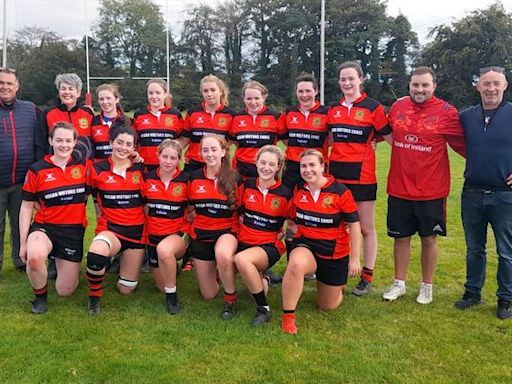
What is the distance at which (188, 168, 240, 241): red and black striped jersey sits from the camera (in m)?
4.66

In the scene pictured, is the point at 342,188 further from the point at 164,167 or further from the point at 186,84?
the point at 186,84

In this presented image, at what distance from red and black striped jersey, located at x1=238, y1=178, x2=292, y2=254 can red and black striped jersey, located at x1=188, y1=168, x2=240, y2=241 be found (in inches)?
7.4

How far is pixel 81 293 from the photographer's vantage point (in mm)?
5023

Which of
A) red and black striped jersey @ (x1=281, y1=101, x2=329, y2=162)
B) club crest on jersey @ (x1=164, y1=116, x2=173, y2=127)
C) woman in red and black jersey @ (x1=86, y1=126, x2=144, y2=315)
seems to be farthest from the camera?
club crest on jersey @ (x1=164, y1=116, x2=173, y2=127)

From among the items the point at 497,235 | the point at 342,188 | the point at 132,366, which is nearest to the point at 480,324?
the point at 497,235

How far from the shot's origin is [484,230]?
15.0 ft

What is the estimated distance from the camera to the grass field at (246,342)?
3475 mm

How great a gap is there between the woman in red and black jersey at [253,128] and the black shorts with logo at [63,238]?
1.71m

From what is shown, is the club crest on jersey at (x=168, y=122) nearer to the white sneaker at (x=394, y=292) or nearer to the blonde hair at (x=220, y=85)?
the blonde hair at (x=220, y=85)

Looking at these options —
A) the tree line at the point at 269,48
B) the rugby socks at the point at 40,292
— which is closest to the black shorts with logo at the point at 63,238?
the rugby socks at the point at 40,292

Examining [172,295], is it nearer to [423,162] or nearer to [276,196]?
[276,196]

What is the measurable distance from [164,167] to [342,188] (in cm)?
164

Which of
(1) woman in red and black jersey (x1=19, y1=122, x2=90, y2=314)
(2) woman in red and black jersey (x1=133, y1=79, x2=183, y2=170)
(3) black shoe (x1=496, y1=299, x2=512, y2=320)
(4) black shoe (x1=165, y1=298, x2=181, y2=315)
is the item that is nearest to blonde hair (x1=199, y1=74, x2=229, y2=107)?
(2) woman in red and black jersey (x1=133, y1=79, x2=183, y2=170)

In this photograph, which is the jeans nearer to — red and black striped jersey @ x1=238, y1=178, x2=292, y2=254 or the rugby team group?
the rugby team group
